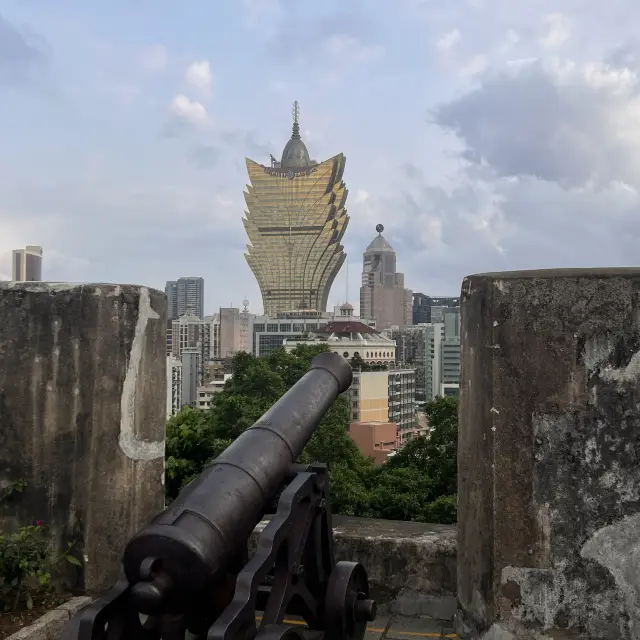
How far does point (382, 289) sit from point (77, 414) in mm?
173251

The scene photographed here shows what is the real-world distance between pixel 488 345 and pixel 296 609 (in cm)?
159

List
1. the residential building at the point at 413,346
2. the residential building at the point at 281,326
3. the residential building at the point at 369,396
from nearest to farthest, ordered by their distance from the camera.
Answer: the residential building at the point at 369,396
the residential building at the point at 281,326
the residential building at the point at 413,346

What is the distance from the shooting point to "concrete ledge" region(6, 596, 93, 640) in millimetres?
3520

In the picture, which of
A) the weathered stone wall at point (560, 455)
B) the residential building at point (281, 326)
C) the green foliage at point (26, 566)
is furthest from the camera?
the residential building at point (281, 326)

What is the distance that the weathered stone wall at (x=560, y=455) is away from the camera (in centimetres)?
349

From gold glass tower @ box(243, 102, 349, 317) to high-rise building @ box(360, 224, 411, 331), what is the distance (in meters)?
56.9

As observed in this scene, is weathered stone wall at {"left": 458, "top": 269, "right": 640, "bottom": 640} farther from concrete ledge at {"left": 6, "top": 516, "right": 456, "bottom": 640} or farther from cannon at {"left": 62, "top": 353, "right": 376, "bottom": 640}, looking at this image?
cannon at {"left": 62, "top": 353, "right": 376, "bottom": 640}

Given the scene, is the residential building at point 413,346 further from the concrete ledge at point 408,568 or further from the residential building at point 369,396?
the concrete ledge at point 408,568

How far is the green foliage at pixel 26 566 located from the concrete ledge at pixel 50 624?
15cm

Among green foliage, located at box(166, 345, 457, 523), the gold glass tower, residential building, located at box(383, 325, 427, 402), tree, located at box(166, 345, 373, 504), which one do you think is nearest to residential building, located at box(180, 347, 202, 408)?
the gold glass tower

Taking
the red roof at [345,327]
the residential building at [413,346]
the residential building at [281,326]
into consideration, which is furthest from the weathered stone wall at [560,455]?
the residential building at [413,346]

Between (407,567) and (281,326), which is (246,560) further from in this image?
(281,326)

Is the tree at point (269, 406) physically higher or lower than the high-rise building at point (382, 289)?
lower

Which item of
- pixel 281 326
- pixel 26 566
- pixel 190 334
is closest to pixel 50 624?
pixel 26 566
